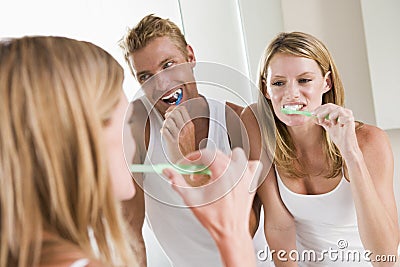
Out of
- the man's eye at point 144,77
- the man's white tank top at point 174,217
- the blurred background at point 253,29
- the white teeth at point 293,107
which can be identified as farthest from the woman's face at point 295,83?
the blurred background at point 253,29

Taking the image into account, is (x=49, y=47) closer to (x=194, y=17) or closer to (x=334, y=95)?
(x=334, y=95)

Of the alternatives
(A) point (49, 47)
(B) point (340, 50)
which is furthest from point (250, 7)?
(A) point (49, 47)

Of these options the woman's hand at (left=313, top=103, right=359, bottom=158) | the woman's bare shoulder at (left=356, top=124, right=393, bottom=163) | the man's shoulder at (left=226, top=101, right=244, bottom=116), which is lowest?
the woman's bare shoulder at (left=356, top=124, right=393, bottom=163)

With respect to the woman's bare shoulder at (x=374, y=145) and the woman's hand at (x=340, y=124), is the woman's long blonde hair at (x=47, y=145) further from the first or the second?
the woman's bare shoulder at (x=374, y=145)

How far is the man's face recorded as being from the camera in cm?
102

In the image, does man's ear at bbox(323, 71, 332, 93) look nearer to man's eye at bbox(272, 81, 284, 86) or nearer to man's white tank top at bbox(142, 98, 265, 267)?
man's eye at bbox(272, 81, 284, 86)

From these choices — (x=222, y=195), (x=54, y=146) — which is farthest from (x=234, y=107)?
(x=54, y=146)

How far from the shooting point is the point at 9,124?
0.51 m

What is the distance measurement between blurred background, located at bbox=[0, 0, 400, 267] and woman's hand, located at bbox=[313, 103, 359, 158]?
0.36 meters

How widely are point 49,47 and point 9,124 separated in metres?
0.08

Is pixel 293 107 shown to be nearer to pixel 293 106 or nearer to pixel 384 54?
pixel 293 106

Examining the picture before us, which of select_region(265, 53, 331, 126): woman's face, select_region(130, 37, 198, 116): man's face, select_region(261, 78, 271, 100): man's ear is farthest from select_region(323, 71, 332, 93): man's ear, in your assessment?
select_region(130, 37, 198, 116): man's face

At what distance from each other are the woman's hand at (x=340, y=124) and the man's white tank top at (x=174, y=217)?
171 millimetres

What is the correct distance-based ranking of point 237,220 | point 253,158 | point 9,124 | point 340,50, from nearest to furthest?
1. point 9,124
2. point 237,220
3. point 253,158
4. point 340,50
